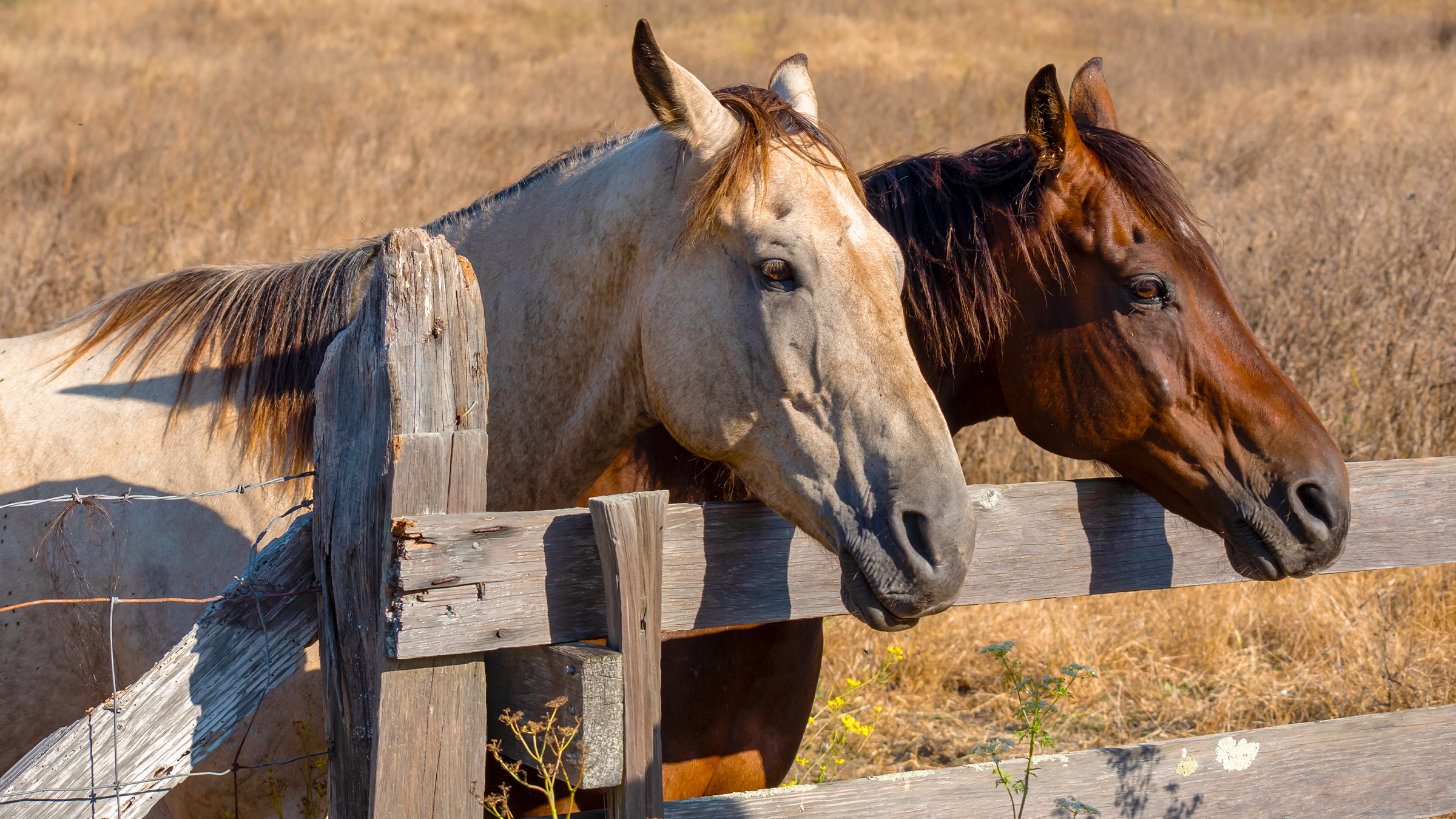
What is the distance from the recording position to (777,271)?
195cm

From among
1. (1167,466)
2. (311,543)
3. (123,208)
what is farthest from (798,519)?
(123,208)

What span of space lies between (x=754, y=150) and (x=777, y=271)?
0.90 feet

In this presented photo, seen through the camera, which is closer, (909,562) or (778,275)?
(909,562)

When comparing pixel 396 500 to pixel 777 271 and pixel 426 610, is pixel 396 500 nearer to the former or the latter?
pixel 426 610

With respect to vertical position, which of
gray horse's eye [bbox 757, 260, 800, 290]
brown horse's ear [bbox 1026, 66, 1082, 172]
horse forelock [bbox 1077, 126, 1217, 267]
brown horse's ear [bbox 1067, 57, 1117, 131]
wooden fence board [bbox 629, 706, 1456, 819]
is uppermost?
brown horse's ear [bbox 1067, 57, 1117, 131]

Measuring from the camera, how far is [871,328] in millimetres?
1906

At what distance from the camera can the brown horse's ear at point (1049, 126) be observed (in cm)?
263

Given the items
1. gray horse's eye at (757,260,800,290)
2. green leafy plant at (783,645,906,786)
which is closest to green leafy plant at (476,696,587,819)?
gray horse's eye at (757,260,800,290)

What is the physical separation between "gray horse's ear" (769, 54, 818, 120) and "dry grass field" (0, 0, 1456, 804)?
7.51 feet

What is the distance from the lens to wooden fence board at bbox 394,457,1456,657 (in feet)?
4.95

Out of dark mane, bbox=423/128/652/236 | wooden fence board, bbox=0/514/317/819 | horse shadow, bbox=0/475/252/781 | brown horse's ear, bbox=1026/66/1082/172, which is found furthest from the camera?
brown horse's ear, bbox=1026/66/1082/172

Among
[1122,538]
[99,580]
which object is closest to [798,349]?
[1122,538]

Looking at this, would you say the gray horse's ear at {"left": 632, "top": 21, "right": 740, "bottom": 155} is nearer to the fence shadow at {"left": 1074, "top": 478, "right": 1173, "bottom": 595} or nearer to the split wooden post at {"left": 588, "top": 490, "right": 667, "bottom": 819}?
the split wooden post at {"left": 588, "top": 490, "right": 667, "bottom": 819}

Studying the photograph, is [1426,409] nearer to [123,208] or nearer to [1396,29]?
[123,208]
